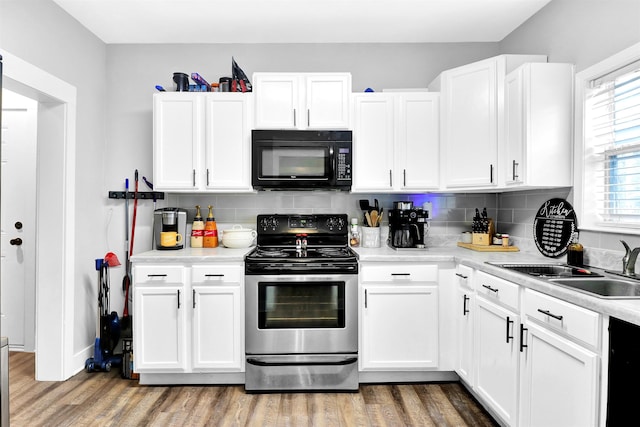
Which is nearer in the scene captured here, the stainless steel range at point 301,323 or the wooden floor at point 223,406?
the wooden floor at point 223,406

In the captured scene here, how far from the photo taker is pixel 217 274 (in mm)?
2664

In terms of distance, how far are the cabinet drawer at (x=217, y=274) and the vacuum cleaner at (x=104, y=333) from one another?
0.87m

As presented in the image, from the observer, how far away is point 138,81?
332 centimetres

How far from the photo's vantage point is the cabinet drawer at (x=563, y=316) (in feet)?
4.85

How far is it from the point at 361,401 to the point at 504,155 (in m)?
1.89

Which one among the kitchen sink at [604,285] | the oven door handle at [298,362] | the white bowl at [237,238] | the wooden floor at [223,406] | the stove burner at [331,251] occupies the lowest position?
the wooden floor at [223,406]

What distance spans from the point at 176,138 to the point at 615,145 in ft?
9.42

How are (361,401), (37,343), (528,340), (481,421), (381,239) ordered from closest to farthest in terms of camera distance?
(528,340) < (481,421) < (361,401) < (37,343) < (381,239)

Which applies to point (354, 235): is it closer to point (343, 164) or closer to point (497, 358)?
point (343, 164)

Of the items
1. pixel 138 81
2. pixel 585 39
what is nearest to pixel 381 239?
pixel 585 39

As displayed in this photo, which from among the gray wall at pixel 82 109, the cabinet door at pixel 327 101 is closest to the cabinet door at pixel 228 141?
the cabinet door at pixel 327 101

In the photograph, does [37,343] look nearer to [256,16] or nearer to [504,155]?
[256,16]

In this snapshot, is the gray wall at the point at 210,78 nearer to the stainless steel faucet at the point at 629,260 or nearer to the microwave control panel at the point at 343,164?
the microwave control panel at the point at 343,164

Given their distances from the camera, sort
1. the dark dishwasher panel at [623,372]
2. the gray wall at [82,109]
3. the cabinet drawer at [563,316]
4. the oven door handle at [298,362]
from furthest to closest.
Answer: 1. the oven door handle at [298,362]
2. the gray wall at [82,109]
3. the cabinet drawer at [563,316]
4. the dark dishwasher panel at [623,372]
